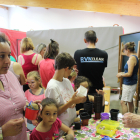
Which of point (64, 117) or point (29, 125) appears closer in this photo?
point (64, 117)

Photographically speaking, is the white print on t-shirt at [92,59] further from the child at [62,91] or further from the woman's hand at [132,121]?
the woman's hand at [132,121]

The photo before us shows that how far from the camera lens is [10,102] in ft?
3.21

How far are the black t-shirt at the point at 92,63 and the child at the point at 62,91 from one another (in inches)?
26.7

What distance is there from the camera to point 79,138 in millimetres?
1237

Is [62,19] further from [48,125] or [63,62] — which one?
[48,125]

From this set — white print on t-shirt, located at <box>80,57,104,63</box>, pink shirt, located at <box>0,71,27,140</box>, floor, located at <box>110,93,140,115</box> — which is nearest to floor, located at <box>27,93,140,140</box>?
floor, located at <box>110,93,140,115</box>

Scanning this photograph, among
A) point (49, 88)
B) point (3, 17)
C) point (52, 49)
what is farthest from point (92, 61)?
point (3, 17)

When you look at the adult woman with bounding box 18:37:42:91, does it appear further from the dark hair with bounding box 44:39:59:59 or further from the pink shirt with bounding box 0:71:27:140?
the pink shirt with bounding box 0:71:27:140

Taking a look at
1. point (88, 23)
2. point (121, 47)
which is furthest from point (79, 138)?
point (88, 23)

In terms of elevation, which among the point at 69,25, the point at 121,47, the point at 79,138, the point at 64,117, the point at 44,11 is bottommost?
the point at 79,138

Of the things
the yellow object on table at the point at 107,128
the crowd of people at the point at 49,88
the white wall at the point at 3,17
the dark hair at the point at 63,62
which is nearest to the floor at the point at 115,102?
the crowd of people at the point at 49,88

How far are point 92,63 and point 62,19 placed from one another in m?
6.60

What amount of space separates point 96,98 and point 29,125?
3.31ft

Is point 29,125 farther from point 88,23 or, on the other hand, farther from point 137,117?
point 88,23
